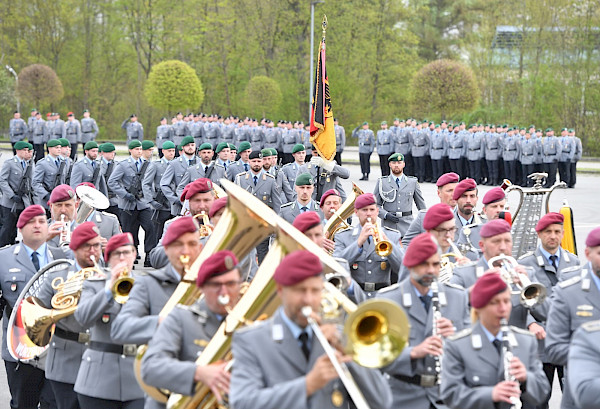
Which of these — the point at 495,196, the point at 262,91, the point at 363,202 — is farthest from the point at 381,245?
the point at 262,91

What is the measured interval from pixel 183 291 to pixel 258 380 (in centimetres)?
137

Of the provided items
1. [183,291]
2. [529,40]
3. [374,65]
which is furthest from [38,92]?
[183,291]

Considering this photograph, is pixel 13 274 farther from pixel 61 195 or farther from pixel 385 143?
pixel 385 143

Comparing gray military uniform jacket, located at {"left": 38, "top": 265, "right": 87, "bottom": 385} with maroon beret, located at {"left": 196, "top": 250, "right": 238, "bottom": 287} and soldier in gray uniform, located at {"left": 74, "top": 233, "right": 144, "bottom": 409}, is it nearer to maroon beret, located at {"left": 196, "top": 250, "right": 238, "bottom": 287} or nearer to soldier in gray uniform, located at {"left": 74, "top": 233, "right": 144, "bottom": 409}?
soldier in gray uniform, located at {"left": 74, "top": 233, "right": 144, "bottom": 409}

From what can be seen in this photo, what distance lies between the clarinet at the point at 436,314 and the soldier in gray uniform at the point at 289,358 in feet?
4.21

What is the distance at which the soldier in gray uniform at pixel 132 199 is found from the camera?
15.2 m

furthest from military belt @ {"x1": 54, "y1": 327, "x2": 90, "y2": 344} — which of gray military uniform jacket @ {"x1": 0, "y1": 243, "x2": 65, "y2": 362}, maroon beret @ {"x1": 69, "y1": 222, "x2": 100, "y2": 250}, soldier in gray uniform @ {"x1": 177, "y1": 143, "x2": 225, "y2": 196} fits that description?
soldier in gray uniform @ {"x1": 177, "y1": 143, "x2": 225, "y2": 196}

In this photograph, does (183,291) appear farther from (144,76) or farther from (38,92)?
(144,76)

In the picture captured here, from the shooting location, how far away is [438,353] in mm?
4855

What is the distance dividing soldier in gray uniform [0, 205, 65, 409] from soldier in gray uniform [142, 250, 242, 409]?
3.18 metres

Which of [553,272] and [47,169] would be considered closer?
[553,272]

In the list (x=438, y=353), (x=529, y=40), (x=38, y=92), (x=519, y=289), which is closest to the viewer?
(x=438, y=353)

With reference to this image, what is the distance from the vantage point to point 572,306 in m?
5.59

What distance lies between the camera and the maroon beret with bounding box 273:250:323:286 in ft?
12.6
